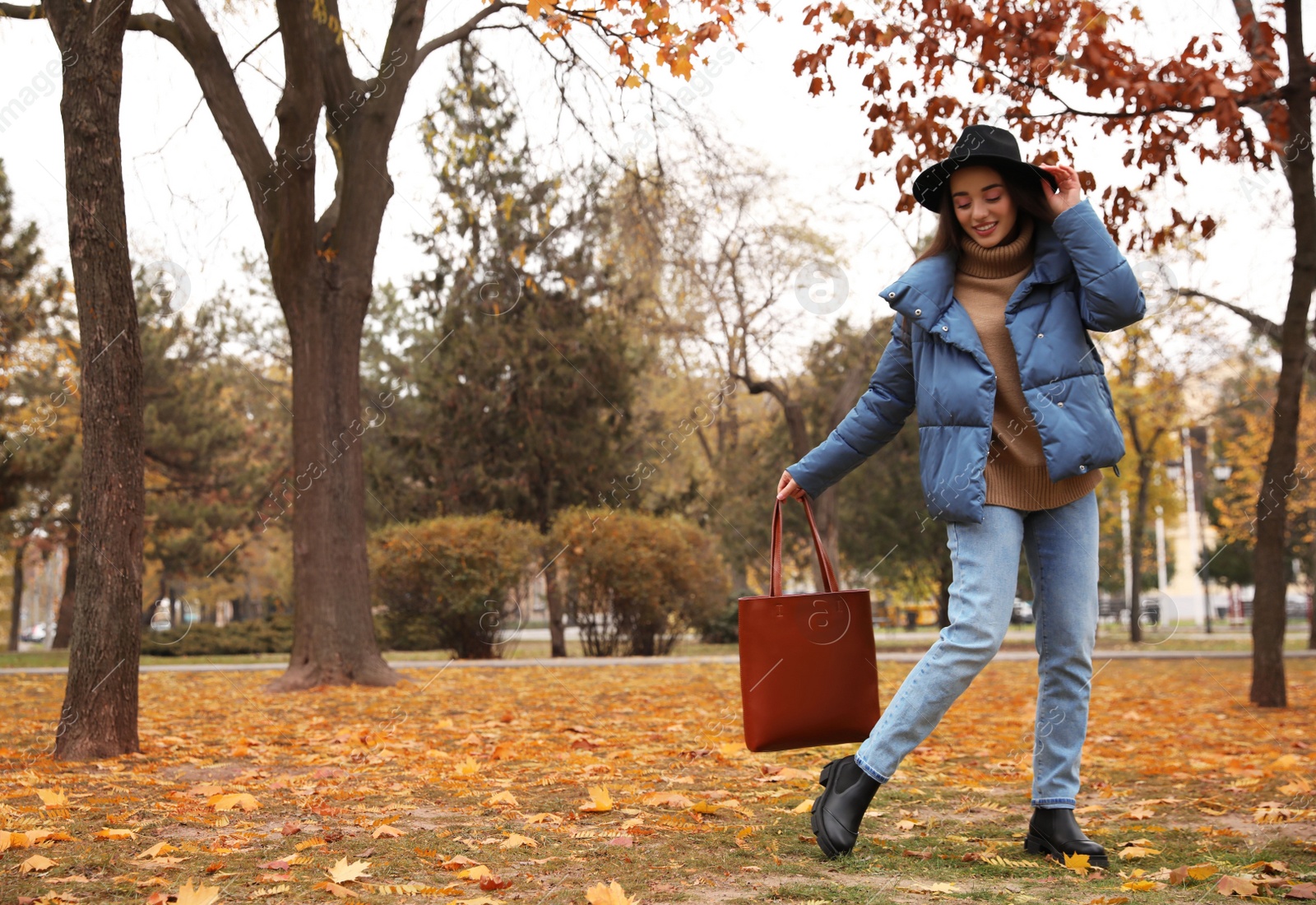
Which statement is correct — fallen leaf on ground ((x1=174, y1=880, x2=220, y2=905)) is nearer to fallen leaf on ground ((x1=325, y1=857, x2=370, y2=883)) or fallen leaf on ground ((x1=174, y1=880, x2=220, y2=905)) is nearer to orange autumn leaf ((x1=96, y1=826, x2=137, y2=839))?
fallen leaf on ground ((x1=325, y1=857, x2=370, y2=883))

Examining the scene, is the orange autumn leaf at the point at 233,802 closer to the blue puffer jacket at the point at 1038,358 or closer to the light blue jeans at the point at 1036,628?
the light blue jeans at the point at 1036,628

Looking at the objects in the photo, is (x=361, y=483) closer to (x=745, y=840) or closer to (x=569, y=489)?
(x=745, y=840)

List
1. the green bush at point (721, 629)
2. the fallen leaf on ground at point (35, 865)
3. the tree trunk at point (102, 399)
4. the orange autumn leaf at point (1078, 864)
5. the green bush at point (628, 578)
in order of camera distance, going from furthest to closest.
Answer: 1. the green bush at point (721, 629)
2. the green bush at point (628, 578)
3. the tree trunk at point (102, 399)
4. the orange autumn leaf at point (1078, 864)
5. the fallen leaf on ground at point (35, 865)

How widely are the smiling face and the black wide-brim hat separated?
28 mm

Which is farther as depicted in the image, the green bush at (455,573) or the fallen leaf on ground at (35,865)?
the green bush at (455,573)

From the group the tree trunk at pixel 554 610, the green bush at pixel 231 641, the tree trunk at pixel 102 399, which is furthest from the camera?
the green bush at pixel 231 641

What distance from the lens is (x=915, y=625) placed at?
41.0 meters

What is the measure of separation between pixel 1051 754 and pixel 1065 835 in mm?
223

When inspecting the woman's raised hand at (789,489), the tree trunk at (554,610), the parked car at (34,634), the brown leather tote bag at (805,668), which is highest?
the woman's raised hand at (789,489)

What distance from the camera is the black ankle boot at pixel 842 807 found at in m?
3.22

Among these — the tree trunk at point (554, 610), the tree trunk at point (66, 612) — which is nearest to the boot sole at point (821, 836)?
the tree trunk at point (554, 610)

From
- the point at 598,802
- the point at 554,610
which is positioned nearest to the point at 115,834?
the point at 598,802

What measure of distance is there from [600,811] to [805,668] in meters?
0.97

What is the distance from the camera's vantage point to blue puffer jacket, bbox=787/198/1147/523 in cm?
314
